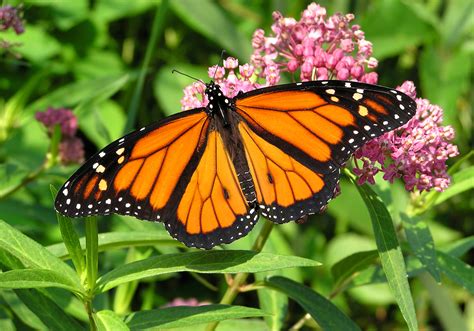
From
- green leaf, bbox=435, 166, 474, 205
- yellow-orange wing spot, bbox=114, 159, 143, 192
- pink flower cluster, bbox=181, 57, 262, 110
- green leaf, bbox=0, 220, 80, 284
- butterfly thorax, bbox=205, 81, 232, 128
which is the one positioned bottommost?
green leaf, bbox=0, 220, 80, 284

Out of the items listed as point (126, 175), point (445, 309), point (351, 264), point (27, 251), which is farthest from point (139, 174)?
point (445, 309)

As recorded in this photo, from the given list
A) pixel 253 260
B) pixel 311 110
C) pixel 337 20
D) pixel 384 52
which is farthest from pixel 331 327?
pixel 384 52

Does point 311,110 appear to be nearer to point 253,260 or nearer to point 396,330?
point 253,260

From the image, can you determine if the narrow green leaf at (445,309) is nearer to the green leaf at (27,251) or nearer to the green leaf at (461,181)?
the green leaf at (461,181)

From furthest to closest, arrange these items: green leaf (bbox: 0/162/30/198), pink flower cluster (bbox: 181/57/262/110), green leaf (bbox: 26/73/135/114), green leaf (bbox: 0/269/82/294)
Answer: green leaf (bbox: 26/73/135/114) < green leaf (bbox: 0/162/30/198) < pink flower cluster (bbox: 181/57/262/110) < green leaf (bbox: 0/269/82/294)

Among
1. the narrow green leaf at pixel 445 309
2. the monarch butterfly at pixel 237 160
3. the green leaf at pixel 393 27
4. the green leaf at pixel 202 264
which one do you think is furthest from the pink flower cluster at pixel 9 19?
the green leaf at pixel 393 27

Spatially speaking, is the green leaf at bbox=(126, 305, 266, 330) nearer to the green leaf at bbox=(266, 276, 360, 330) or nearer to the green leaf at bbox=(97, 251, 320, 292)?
the green leaf at bbox=(97, 251, 320, 292)

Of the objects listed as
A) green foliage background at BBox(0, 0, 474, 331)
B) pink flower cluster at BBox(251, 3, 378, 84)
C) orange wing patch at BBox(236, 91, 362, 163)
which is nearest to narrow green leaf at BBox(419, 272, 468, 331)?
green foliage background at BBox(0, 0, 474, 331)

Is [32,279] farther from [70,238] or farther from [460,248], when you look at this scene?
[460,248]
